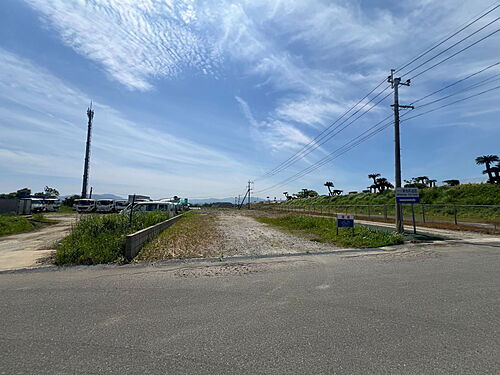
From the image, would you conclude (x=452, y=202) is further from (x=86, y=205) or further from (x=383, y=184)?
(x=86, y=205)

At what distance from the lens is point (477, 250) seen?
9688 millimetres

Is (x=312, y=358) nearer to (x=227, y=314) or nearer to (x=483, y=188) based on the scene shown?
(x=227, y=314)

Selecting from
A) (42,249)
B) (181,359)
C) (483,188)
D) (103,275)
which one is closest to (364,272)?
(181,359)

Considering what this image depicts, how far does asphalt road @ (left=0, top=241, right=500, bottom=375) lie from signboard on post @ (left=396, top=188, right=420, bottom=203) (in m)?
8.19

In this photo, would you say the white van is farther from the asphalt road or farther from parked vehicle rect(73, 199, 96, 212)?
the asphalt road

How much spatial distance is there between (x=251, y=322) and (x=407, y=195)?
13814 mm

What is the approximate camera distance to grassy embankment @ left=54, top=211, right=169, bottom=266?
294 inches

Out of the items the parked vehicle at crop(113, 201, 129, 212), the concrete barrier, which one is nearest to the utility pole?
the concrete barrier

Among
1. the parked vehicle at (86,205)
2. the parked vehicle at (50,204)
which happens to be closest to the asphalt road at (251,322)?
the parked vehicle at (86,205)

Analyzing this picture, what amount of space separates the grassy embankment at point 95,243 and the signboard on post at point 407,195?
14.0 meters

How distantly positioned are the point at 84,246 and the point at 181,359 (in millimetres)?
7191

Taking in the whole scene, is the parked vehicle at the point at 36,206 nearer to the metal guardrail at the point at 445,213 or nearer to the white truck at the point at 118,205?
the white truck at the point at 118,205

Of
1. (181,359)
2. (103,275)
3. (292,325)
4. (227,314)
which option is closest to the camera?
(181,359)

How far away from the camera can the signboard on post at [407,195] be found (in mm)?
14039
